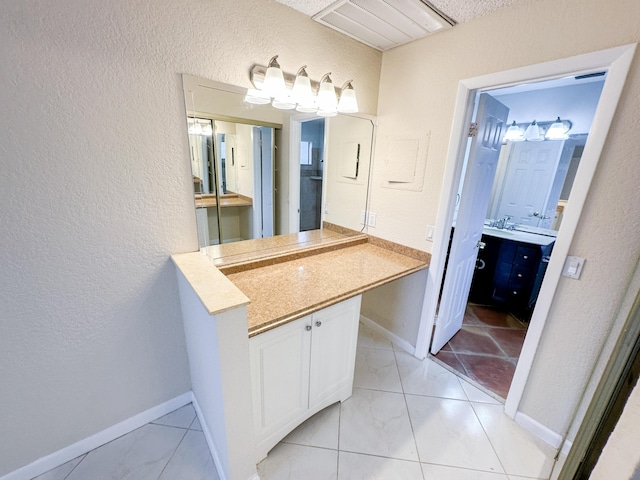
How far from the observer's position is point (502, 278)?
9.11 feet

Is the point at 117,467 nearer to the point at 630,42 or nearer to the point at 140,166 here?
the point at 140,166

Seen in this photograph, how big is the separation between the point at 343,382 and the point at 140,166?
159cm

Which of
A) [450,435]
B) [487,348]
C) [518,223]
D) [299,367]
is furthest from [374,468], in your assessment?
[518,223]

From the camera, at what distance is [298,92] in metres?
1.51

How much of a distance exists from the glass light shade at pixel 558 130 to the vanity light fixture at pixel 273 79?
288cm

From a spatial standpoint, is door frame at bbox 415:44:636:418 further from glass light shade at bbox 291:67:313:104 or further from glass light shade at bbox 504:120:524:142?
glass light shade at bbox 504:120:524:142

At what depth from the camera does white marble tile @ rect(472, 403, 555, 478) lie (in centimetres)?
137

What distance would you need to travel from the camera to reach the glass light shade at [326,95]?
5.19 ft

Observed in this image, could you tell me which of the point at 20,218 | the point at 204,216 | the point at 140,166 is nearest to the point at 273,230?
the point at 204,216

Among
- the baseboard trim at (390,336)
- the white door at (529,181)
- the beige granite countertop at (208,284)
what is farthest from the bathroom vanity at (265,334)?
the white door at (529,181)

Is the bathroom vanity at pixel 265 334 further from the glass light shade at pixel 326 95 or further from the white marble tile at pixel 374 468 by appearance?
the glass light shade at pixel 326 95

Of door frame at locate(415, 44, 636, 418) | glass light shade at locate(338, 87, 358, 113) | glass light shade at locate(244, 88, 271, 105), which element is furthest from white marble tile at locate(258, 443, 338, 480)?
glass light shade at locate(338, 87, 358, 113)

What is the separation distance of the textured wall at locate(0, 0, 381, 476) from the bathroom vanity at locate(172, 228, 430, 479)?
24 centimetres

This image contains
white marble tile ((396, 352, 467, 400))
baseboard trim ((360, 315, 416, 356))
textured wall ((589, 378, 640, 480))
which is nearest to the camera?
textured wall ((589, 378, 640, 480))
